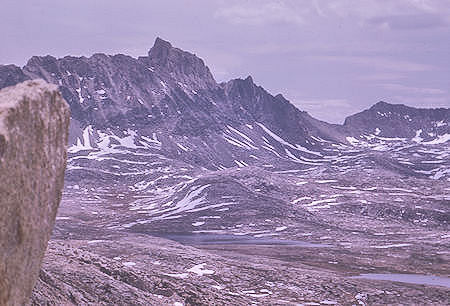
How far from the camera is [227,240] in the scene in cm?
9625

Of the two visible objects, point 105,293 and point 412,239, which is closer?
point 105,293

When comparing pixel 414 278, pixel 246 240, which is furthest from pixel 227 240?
pixel 414 278

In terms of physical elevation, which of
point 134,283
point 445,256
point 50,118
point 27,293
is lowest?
point 445,256

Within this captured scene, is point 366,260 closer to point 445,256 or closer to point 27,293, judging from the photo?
point 445,256

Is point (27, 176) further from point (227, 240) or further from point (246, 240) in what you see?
point (246, 240)

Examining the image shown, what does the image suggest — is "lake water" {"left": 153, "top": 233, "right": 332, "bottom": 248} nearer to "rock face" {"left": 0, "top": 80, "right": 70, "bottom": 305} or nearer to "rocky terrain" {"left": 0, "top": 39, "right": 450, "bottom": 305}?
"rocky terrain" {"left": 0, "top": 39, "right": 450, "bottom": 305}

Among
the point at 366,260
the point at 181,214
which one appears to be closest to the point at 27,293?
the point at 366,260

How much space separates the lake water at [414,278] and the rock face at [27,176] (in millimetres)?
55614

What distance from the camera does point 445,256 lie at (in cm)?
8338

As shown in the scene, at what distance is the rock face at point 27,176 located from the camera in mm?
9461

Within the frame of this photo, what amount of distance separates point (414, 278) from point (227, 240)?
121 ft

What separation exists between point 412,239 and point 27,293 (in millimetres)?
96642

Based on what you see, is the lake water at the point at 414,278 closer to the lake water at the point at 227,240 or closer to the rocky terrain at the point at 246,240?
the rocky terrain at the point at 246,240

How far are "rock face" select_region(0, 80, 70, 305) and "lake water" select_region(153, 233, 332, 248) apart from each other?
259 ft
